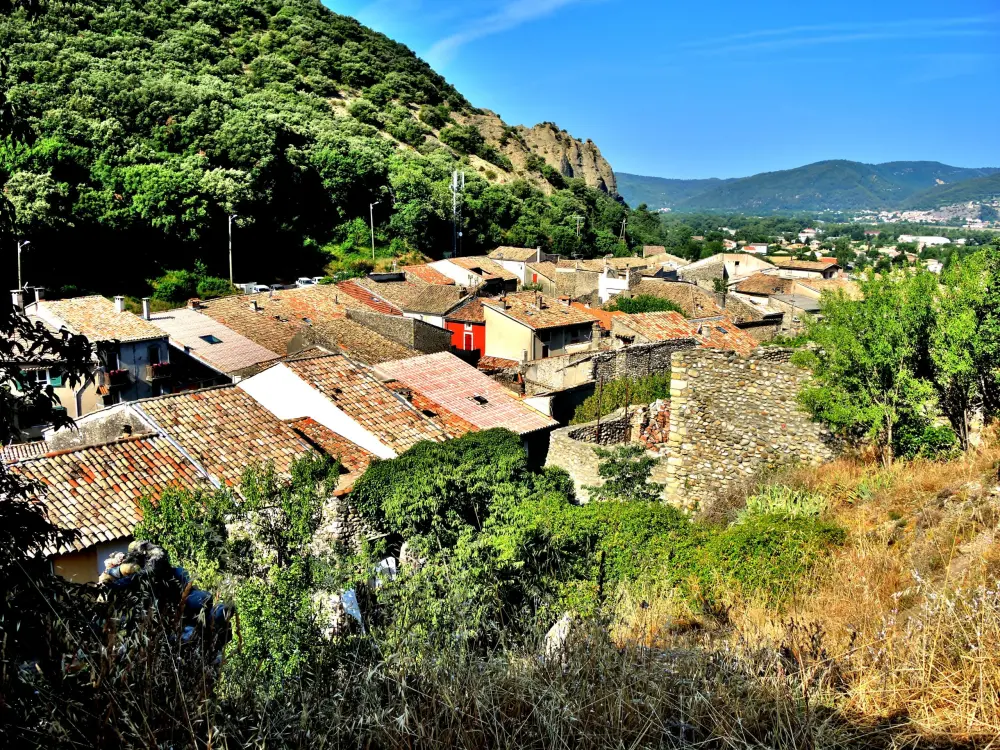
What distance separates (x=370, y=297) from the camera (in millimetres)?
37406

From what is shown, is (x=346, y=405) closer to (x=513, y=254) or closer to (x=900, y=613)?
(x=900, y=613)

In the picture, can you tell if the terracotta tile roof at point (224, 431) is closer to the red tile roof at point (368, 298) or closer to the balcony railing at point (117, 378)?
the balcony railing at point (117, 378)

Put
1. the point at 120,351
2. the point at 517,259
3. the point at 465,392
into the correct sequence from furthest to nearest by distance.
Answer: the point at 517,259 < the point at 120,351 < the point at 465,392

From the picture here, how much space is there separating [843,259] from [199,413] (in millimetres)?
120155

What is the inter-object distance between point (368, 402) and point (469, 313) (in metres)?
16.8

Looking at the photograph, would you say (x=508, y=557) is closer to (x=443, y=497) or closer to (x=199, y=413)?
(x=443, y=497)

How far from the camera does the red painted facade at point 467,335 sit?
34000mm

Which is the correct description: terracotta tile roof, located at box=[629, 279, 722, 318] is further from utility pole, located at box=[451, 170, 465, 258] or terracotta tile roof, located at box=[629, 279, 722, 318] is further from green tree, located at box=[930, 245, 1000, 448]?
green tree, located at box=[930, 245, 1000, 448]

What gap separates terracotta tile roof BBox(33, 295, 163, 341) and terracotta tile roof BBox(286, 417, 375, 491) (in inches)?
423

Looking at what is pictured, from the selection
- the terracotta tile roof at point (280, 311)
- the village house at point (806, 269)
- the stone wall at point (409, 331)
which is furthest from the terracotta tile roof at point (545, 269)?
the village house at point (806, 269)

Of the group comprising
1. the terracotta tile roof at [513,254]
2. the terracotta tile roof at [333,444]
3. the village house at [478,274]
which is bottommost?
the terracotta tile roof at [333,444]

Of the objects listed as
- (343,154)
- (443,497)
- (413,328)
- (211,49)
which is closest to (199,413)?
(443,497)

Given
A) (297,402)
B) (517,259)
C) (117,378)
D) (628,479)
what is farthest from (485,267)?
(628,479)

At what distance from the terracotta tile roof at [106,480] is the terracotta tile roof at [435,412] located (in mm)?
5976
